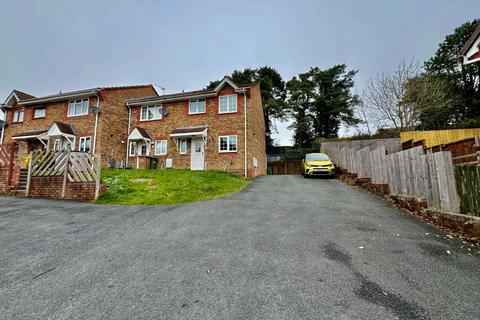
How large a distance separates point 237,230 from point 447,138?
17.3 m

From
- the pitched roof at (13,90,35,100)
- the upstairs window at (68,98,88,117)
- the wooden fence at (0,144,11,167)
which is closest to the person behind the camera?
the wooden fence at (0,144,11,167)

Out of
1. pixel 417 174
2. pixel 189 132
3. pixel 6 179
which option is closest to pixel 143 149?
pixel 189 132

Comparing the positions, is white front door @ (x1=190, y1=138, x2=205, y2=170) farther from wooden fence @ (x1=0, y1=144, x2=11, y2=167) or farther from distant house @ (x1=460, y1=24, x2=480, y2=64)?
distant house @ (x1=460, y1=24, x2=480, y2=64)

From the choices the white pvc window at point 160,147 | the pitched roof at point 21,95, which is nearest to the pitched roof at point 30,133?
the pitched roof at point 21,95

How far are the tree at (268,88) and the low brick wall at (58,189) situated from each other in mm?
26841

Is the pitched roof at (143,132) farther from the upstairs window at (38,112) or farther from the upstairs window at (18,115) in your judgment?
the upstairs window at (18,115)

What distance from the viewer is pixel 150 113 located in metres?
20.5

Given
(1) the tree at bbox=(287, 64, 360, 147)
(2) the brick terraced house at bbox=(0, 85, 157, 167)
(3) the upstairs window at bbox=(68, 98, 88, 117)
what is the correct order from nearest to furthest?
(2) the brick terraced house at bbox=(0, 85, 157, 167) → (3) the upstairs window at bbox=(68, 98, 88, 117) → (1) the tree at bbox=(287, 64, 360, 147)

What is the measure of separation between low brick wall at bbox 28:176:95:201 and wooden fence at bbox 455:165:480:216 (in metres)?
12.5

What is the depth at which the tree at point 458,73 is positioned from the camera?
79.6ft

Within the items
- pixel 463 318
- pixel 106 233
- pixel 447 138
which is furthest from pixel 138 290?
pixel 447 138

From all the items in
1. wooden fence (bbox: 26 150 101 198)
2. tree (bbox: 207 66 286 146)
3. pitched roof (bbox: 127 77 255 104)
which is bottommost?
wooden fence (bbox: 26 150 101 198)

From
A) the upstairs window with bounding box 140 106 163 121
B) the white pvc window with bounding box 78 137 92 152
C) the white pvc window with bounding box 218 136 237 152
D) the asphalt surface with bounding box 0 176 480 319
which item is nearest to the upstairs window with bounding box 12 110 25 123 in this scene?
the white pvc window with bounding box 78 137 92 152

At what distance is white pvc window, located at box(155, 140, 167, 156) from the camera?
1938 cm
